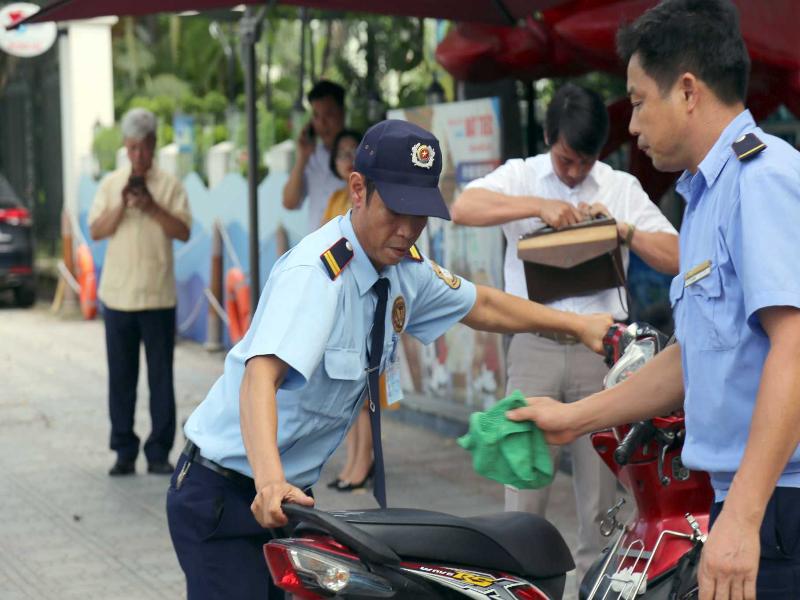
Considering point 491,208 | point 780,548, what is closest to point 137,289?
point 491,208

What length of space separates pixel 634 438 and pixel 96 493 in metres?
4.76

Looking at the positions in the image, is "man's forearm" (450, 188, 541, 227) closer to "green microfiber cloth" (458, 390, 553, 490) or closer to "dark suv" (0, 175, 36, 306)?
"green microfiber cloth" (458, 390, 553, 490)

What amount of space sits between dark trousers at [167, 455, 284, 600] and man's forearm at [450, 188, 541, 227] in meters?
1.97

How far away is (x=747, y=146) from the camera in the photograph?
7.98 ft

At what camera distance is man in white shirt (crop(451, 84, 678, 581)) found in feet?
16.1

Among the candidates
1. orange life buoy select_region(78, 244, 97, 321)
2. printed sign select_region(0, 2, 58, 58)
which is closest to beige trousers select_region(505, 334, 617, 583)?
printed sign select_region(0, 2, 58, 58)

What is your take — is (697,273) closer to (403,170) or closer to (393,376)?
(403,170)

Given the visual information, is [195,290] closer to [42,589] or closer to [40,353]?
[40,353]

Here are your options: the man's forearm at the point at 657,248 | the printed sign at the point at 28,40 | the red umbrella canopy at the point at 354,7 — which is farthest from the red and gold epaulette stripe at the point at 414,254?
the printed sign at the point at 28,40

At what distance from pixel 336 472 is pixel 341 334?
452cm

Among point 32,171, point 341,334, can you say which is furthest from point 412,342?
point 32,171

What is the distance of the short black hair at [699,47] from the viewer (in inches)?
98.7

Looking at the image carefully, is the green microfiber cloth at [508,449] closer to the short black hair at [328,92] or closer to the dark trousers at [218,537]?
the dark trousers at [218,537]

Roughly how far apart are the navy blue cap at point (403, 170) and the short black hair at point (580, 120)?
6.11ft
